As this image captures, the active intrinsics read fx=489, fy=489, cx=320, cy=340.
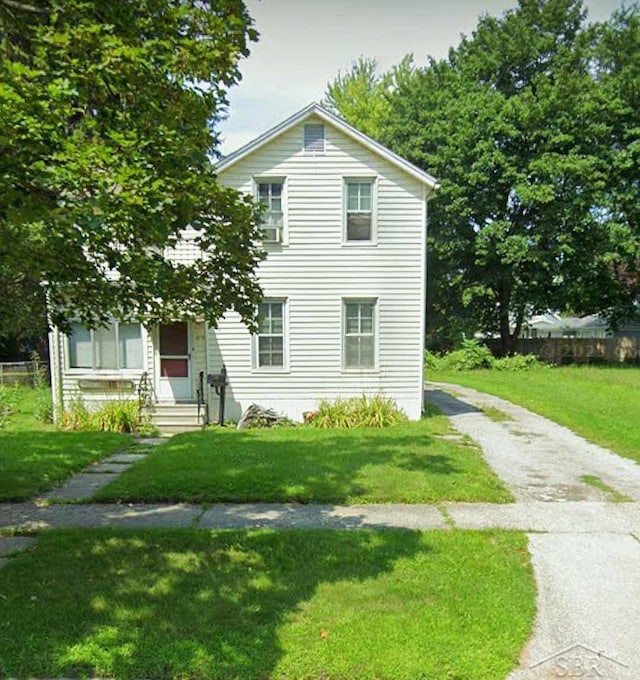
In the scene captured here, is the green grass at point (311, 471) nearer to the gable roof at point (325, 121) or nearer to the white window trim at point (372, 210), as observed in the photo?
the white window trim at point (372, 210)

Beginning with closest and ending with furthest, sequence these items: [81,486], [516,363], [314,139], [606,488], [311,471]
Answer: [606,488] < [81,486] < [311,471] < [314,139] < [516,363]

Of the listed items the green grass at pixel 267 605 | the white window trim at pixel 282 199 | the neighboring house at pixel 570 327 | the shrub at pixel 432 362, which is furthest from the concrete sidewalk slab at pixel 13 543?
the neighboring house at pixel 570 327

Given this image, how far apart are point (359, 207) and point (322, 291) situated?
7.30 ft

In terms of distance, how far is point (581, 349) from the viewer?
1083 inches

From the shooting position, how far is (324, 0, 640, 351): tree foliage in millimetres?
22688

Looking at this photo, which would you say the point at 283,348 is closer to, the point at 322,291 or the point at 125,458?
the point at 322,291

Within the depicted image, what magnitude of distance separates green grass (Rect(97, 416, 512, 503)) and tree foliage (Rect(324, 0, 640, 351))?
57.9ft

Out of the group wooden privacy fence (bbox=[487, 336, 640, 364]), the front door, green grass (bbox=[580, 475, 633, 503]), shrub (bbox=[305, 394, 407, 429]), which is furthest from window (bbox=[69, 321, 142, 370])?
wooden privacy fence (bbox=[487, 336, 640, 364])

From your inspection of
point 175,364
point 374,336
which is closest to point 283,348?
point 374,336

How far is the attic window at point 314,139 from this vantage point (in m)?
11.7

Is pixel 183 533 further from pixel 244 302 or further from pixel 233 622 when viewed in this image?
pixel 244 302

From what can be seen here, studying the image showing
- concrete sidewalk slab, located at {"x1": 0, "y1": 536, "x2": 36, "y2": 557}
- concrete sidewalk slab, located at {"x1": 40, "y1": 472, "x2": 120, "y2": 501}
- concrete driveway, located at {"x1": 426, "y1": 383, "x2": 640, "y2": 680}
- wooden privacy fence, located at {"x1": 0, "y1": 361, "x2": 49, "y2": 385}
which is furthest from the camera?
wooden privacy fence, located at {"x1": 0, "y1": 361, "x2": 49, "y2": 385}

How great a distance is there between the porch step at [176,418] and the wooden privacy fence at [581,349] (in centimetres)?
2107

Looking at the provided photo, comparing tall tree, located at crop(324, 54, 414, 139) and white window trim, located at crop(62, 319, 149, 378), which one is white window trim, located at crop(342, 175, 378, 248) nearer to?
white window trim, located at crop(62, 319, 149, 378)
